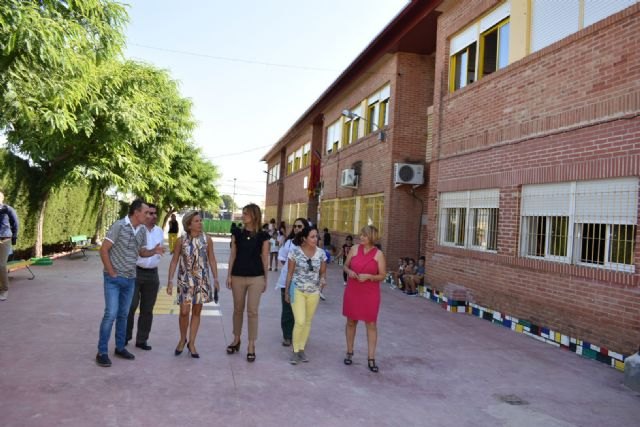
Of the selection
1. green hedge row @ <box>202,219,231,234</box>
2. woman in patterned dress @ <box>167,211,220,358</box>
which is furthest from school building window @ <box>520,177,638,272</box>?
green hedge row @ <box>202,219,231,234</box>

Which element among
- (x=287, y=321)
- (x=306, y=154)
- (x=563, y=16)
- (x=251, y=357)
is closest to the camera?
(x=251, y=357)

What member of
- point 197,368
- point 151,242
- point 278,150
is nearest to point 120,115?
point 151,242

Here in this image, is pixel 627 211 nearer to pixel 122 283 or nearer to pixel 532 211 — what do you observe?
pixel 532 211

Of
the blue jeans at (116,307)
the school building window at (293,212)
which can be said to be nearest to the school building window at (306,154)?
the school building window at (293,212)

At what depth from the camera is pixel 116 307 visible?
5.66 meters

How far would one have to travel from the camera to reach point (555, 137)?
8.33 metres

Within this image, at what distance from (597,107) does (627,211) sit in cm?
153

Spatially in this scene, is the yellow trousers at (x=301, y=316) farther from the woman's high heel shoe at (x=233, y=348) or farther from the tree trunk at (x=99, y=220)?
the tree trunk at (x=99, y=220)

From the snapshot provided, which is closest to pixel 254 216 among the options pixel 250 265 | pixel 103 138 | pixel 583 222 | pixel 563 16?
pixel 250 265

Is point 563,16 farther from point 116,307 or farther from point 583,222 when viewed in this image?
point 116,307

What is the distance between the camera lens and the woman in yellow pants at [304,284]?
241 inches

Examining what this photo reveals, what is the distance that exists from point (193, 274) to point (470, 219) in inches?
264

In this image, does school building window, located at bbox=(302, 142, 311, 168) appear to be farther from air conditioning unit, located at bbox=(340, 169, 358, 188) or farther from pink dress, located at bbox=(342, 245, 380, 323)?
pink dress, located at bbox=(342, 245, 380, 323)

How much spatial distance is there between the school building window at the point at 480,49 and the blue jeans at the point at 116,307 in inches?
309
